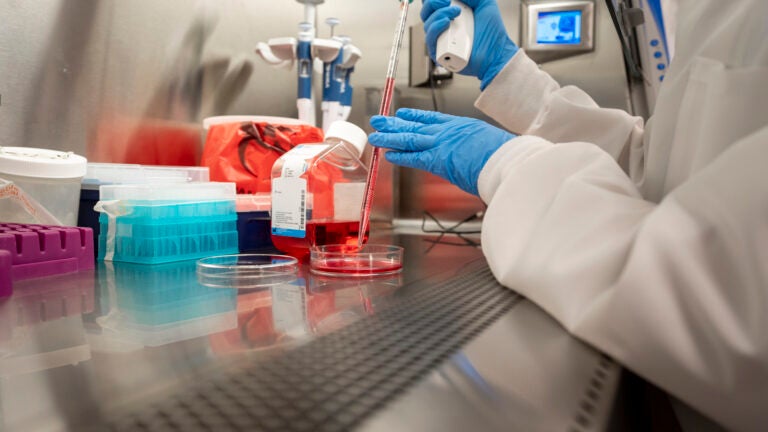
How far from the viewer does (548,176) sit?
0.67 metres

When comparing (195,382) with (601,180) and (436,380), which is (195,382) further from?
(601,180)

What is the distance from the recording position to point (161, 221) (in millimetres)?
965

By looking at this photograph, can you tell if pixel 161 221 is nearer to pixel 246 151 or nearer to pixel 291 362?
pixel 246 151

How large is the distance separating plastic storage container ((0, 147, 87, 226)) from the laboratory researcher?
69cm

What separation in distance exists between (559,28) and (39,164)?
1645 mm

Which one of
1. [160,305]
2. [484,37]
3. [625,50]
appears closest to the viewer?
[160,305]

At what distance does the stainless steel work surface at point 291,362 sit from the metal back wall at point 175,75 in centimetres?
53

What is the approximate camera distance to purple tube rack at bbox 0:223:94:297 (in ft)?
2.59

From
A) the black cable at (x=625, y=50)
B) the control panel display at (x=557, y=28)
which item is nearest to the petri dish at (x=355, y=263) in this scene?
the black cable at (x=625, y=50)

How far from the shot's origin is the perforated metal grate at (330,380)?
339mm

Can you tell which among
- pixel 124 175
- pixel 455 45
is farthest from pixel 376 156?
pixel 124 175

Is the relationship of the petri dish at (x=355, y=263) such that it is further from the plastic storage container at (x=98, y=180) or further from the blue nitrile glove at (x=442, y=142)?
the plastic storage container at (x=98, y=180)

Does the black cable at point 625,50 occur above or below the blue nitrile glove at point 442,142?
above

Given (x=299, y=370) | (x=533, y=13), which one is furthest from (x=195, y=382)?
(x=533, y=13)
